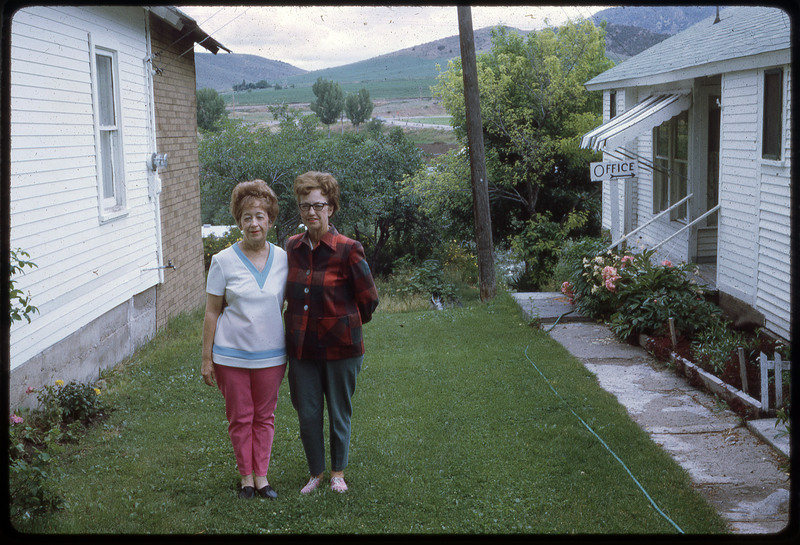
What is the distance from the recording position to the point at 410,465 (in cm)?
543

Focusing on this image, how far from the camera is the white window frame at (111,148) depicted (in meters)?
8.41

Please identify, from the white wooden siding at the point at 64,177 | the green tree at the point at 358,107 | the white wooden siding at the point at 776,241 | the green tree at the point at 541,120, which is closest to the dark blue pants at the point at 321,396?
the white wooden siding at the point at 64,177

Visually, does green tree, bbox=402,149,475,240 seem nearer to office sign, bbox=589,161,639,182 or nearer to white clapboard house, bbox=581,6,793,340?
white clapboard house, bbox=581,6,793,340

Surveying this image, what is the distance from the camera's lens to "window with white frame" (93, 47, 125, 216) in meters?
8.80

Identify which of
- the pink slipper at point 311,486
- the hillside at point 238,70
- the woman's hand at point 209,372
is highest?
the hillside at point 238,70

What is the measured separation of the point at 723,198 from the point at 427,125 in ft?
199

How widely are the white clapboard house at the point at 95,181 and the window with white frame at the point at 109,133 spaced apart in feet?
0.05

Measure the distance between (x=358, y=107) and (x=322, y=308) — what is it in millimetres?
58138

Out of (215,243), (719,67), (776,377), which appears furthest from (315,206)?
(215,243)

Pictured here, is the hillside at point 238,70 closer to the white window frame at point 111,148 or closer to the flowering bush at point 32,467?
the white window frame at point 111,148

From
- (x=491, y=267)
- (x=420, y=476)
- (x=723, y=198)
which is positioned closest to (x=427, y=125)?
(x=491, y=267)

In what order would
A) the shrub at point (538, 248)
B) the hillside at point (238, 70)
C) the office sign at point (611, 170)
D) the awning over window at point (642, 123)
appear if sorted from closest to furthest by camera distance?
the office sign at point (611, 170) → the awning over window at point (642, 123) → the shrub at point (538, 248) → the hillside at point (238, 70)

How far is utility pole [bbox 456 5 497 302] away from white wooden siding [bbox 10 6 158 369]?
18.7 ft
